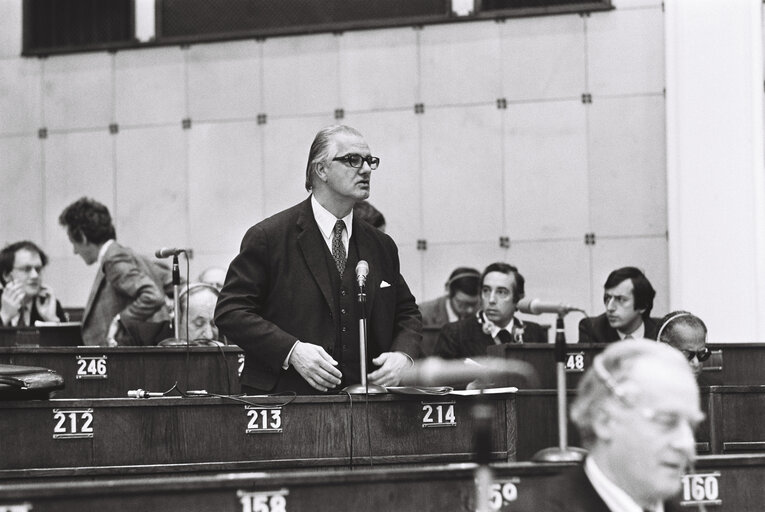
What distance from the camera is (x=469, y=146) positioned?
984 centimetres

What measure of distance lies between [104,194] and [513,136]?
3.64 meters

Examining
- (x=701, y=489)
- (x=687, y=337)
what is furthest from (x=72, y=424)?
(x=687, y=337)

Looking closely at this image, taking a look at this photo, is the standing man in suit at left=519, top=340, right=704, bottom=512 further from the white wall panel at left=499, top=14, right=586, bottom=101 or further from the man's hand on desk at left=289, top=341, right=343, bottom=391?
the white wall panel at left=499, top=14, right=586, bottom=101

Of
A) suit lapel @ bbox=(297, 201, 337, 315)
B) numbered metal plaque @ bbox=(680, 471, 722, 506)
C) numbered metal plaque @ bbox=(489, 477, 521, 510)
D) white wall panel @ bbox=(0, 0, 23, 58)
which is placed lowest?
numbered metal plaque @ bbox=(680, 471, 722, 506)

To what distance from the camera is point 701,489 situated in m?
3.33

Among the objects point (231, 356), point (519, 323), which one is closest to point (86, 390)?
point (231, 356)

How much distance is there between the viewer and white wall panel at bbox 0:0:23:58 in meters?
10.8

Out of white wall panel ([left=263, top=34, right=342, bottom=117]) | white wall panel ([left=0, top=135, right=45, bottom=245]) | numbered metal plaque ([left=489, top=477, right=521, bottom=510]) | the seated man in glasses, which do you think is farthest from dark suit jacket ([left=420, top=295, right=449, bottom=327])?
numbered metal plaque ([left=489, top=477, right=521, bottom=510])

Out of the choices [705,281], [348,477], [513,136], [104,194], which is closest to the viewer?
[348,477]

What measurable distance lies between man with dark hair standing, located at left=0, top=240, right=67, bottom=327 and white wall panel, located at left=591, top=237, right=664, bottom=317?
4.19 m

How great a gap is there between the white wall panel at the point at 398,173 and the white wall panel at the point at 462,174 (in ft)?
0.26

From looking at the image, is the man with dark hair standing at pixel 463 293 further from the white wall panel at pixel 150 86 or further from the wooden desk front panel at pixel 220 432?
the wooden desk front panel at pixel 220 432

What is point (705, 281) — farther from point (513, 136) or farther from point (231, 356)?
point (231, 356)

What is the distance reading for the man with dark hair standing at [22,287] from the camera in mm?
7988
